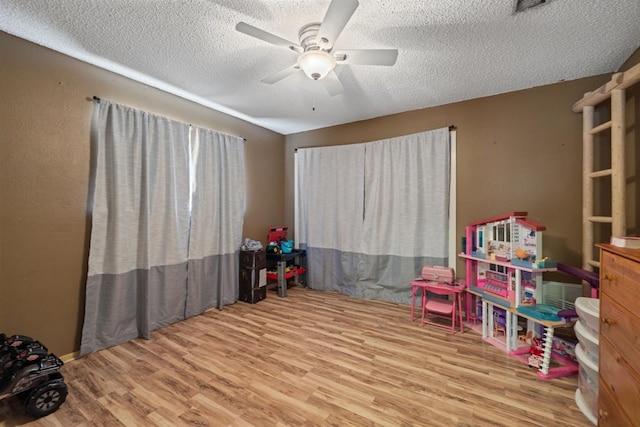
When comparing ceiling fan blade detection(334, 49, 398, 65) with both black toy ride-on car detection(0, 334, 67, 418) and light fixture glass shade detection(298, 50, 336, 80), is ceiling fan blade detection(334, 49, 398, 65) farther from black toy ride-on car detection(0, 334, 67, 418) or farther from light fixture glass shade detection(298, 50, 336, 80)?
black toy ride-on car detection(0, 334, 67, 418)

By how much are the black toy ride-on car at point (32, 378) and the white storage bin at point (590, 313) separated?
329 centimetres

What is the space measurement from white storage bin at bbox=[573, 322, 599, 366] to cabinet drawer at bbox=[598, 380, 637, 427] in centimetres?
26

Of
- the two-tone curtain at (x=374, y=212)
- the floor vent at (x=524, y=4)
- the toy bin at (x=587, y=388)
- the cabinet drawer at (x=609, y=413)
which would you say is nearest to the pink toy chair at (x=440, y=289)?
the two-tone curtain at (x=374, y=212)

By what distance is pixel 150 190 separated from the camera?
8.26ft

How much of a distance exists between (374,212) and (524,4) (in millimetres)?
2373

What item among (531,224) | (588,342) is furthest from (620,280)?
(531,224)

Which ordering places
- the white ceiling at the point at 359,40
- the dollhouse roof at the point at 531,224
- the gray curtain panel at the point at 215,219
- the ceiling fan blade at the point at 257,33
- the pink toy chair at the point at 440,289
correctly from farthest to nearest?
the gray curtain panel at the point at 215,219 < the pink toy chair at the point at 440,289 < the dollhouse roof at the point at 531,224 < the white ceiling at the point at 359,40 < the ceiling fan blade at the point at 257,33

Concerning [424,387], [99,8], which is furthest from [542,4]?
[99,8]

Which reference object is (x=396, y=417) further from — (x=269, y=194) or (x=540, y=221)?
(x=269, y=194)

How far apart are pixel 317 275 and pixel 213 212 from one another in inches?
71.4

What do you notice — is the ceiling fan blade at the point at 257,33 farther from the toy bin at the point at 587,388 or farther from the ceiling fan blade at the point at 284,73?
the toy bin at the point at 587,388

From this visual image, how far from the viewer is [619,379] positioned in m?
1.16

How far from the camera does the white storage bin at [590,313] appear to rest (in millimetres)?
1492

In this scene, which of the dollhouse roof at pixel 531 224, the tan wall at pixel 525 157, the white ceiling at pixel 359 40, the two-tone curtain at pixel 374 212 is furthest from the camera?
the two-tone curtain at pixel 374 212
